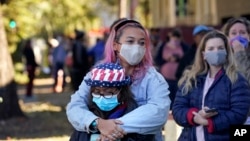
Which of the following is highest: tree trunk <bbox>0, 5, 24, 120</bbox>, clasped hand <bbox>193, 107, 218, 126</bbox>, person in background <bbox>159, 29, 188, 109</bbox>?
clasped hand <bbox>193, 107, 218, 126</bbox>

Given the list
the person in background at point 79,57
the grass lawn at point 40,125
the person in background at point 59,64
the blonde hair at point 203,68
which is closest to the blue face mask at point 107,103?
the blonde hair at point 203,68

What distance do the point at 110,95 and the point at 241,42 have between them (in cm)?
277

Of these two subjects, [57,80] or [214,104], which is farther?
[57,80]

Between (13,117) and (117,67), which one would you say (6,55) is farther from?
(117,67)

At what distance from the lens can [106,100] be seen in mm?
4691

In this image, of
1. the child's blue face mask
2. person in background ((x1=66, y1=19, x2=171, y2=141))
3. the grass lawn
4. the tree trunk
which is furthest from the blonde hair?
the tree trunk

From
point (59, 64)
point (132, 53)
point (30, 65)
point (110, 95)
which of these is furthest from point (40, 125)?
point (110, 95)

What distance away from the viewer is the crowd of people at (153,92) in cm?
470

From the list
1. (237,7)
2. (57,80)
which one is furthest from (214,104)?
(237,7)

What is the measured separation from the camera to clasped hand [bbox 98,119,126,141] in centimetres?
460

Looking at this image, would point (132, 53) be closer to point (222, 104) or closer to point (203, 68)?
point (222, 104)

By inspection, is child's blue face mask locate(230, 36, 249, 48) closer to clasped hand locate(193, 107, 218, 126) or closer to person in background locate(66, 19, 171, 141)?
clasped hand locate(193, 107, 218, 126)

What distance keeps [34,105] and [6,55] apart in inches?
155

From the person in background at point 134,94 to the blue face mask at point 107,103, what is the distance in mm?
78
